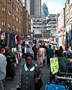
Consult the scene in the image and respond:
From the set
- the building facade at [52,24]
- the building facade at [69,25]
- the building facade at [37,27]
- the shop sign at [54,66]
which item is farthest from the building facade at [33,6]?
the shop sign at [54,66]

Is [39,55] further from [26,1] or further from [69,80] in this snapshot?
[26,1]

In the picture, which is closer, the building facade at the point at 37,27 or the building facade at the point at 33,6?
the building facade at the point at 37,27

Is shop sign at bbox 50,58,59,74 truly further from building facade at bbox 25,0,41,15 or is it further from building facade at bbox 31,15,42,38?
building facade at bbox 25,0,41,15

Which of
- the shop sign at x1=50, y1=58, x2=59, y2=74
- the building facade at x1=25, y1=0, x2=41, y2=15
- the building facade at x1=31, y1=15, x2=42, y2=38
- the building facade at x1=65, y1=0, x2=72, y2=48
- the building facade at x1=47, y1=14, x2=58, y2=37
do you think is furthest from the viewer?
the building facade at x1=25, y1=0, x2=41, y2=15

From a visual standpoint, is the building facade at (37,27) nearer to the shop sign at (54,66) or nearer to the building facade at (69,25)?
the building facade at (69,25)

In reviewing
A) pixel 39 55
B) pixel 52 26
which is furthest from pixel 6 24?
pixel 52 26

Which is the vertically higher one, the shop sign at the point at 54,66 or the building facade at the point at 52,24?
the building facade at the point at 52,24

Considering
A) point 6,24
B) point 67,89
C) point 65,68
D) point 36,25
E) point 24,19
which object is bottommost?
point 67,89

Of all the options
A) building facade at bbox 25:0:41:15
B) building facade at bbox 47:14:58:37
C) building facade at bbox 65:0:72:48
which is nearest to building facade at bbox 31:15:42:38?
building facade at bbox 47:14:58:37

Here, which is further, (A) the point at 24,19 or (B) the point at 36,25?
(B) the point at 36,25

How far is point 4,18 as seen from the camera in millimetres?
30750

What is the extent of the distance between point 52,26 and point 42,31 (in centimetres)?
969

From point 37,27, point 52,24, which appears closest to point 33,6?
point 37,27

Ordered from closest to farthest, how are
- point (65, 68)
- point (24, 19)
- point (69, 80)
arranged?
point (69, 80) < point (65, 68) < point (24, 19)
